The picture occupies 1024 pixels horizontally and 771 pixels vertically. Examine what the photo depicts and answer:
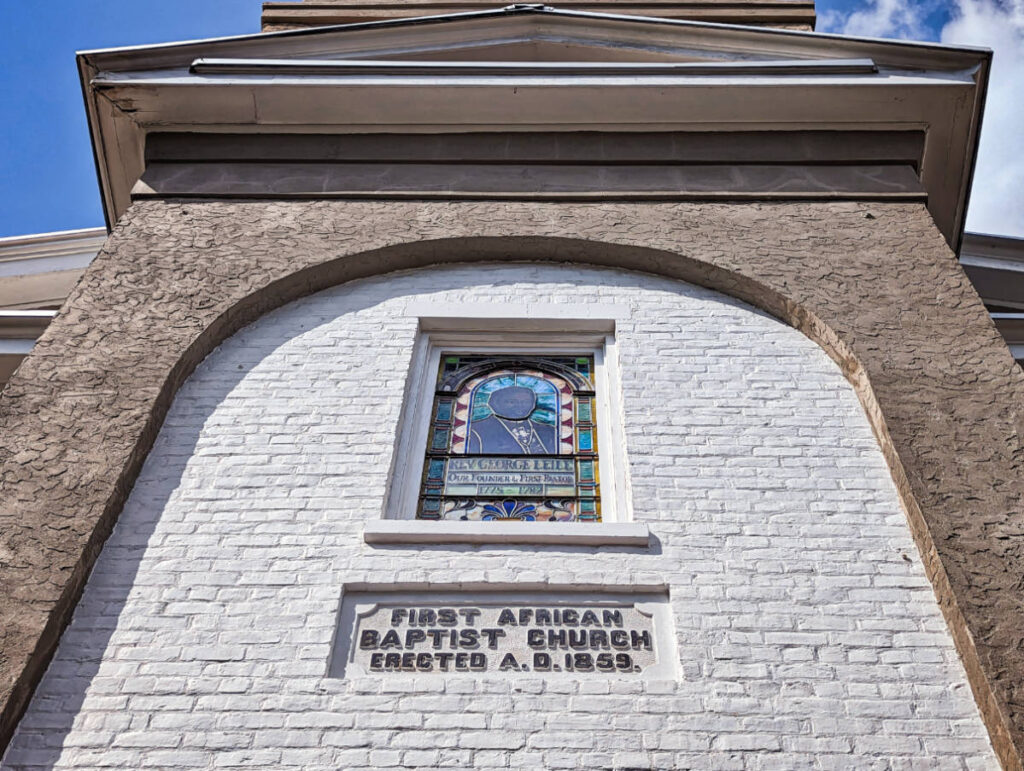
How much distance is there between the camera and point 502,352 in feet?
23.2

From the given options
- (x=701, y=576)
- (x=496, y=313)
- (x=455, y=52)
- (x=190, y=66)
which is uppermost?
(x=455, y=52)

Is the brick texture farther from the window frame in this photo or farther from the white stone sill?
the white stone sill

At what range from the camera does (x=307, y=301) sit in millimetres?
7262

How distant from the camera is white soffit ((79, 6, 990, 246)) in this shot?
26.6ft

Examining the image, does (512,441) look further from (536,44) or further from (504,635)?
(536,44)

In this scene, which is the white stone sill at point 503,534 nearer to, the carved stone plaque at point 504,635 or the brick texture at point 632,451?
the carved stone plaque at point 504,635

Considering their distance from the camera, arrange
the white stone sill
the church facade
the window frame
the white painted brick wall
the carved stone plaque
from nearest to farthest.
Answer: the white painted brick wall, the church facade, the carved stone plaque, the white stone sill, the window frame

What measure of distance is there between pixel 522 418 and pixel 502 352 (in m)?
0.63

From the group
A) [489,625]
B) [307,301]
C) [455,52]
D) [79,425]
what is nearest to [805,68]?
[455,52]

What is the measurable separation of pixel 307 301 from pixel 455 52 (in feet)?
9.65

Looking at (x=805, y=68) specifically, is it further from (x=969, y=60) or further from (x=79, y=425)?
(x=79, y=425)

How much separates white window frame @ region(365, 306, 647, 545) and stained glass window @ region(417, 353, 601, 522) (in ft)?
0.21

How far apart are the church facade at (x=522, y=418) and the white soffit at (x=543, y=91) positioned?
1.1 inches

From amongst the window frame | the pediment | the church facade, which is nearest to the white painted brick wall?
the church facade
